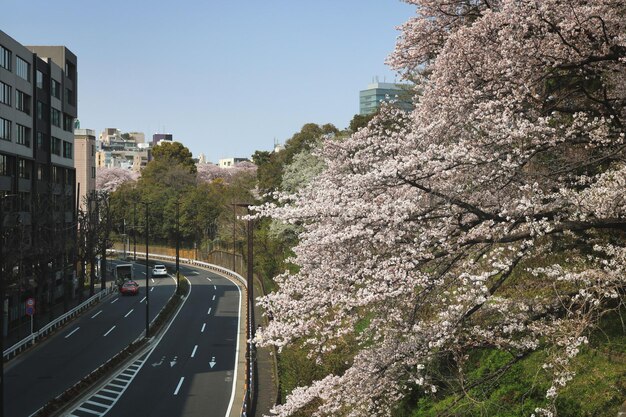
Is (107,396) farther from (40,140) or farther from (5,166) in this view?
(40,140)

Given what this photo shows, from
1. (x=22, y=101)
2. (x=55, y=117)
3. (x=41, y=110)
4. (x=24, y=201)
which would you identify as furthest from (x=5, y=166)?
(x=55, y=117)

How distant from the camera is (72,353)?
121 feet

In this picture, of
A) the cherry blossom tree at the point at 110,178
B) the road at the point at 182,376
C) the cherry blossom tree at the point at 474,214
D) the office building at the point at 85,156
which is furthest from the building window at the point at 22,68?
the cherry blossom tree at the point at 110,178

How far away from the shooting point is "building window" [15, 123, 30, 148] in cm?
4578

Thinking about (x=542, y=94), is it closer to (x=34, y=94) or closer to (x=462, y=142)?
(x=462, y=142)

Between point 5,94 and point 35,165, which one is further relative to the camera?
point 35,165

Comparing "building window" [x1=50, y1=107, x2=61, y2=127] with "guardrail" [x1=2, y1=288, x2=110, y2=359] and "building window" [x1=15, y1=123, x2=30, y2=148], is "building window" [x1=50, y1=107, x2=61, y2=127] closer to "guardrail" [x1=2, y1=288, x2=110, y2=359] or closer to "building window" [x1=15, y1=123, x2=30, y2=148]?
"building window" [x1=15, y1=123, x2=30, y2=148]

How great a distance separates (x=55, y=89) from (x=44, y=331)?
70.0ft

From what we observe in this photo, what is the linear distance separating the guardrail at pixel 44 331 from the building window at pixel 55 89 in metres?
15.8

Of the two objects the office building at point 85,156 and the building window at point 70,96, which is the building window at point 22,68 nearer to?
the building window at point 70,96

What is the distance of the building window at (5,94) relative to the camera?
1661 inches

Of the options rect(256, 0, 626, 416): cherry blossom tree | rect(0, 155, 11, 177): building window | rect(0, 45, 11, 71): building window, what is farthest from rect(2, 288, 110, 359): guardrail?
rect(256, 0, 626, 416): cherry blossom tree

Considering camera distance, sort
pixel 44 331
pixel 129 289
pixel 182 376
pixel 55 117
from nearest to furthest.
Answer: pixel 182 376 → pixel 44 331 → pixel 55 117 → pixel 129 289

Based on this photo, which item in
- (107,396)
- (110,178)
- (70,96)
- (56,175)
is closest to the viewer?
(107,396)
